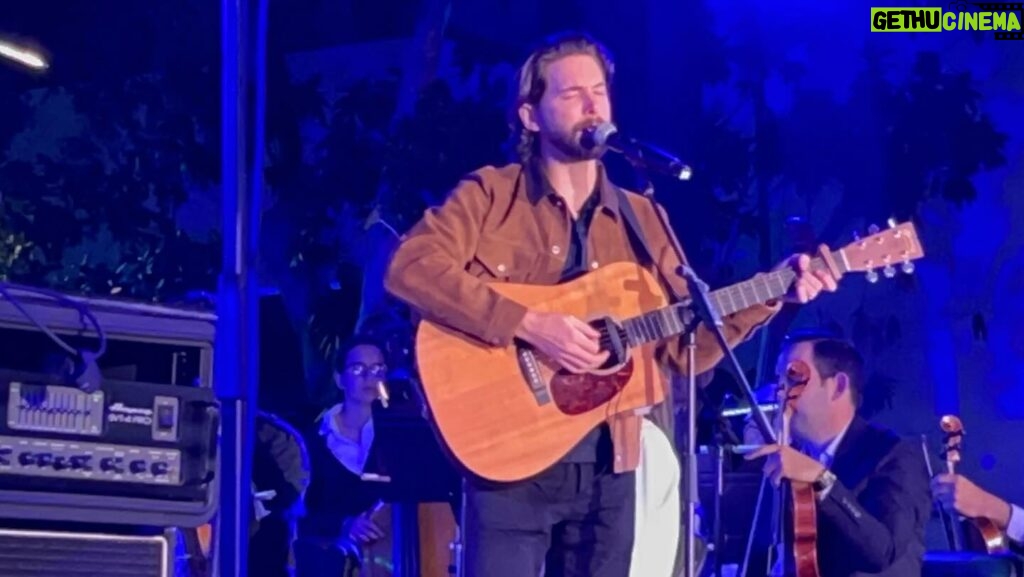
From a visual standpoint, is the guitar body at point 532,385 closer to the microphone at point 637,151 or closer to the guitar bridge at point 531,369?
the guitar bridge at point 531,369

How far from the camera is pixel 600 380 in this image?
3.81 m

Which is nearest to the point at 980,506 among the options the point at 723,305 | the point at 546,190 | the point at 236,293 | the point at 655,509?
the point at 723,305

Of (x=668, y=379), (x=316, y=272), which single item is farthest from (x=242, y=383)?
(x=316, y=272)

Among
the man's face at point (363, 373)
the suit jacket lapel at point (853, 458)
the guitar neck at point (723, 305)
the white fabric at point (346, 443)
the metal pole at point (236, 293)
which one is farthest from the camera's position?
the man's face at point (363, 373)

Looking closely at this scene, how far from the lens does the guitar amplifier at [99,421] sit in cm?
278

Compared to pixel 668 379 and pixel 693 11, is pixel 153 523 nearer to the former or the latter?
pixel 668 379

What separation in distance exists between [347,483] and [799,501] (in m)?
2.18

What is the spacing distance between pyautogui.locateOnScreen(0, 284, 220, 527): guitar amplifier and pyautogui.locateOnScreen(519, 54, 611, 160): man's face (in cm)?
120

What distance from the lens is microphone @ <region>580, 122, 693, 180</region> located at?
378cm

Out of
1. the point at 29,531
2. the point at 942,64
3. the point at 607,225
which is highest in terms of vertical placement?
the point at 942,64

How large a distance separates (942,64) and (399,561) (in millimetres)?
5781

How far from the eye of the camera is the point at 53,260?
8.88 metres

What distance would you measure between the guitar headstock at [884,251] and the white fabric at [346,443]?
3.04 meters

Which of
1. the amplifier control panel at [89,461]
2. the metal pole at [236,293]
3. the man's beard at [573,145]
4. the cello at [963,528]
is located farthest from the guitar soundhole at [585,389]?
the cello at [963,528]
